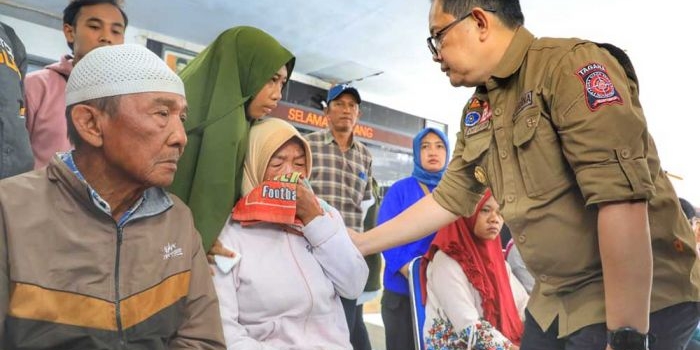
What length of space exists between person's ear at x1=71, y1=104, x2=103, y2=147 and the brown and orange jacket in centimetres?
8

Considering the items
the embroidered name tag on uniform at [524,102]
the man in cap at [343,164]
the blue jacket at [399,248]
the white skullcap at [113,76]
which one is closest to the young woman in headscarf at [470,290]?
the blue jacket at [399,248]

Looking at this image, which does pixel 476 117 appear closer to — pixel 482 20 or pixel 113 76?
pixel 482 20

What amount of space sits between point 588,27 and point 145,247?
14.6 feet

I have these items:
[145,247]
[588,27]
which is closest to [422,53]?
[588,27]

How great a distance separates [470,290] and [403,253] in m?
0.52

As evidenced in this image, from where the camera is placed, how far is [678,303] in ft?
3.62

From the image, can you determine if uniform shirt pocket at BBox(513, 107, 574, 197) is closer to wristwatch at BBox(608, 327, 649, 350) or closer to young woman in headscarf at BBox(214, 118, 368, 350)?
wristwatch at BBox(608, 327, 649, 350)

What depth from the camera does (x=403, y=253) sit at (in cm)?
268

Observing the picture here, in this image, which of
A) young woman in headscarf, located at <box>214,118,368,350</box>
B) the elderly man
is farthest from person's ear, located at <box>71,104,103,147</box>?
young woman in headscarf, located at <box>214,118,368,350</box>

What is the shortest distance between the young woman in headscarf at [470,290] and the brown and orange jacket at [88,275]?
124 cm

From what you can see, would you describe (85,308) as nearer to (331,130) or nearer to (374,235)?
(374,235)

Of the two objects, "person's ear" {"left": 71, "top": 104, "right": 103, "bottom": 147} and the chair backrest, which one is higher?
"person's ear" {"left": 71, "top": 104, "right": 103, "bottom": 147}

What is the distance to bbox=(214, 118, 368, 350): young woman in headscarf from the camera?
4.56 feet

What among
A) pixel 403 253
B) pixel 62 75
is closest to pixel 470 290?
pixel 403 253
